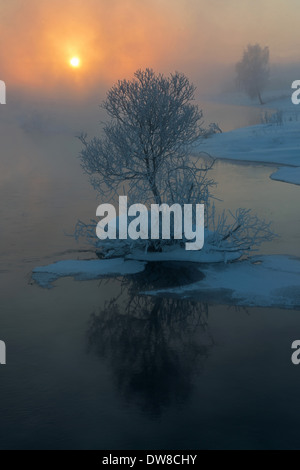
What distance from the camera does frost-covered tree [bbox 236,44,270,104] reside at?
92.8 meters

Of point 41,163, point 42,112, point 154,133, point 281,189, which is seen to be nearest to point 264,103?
point 42,112

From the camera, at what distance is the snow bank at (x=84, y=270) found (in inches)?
544

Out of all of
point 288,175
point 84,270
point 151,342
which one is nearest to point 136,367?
point 151,342

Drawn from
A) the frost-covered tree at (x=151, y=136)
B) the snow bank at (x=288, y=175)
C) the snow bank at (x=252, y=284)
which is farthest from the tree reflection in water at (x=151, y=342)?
the snow bank at (x=288, y=175)

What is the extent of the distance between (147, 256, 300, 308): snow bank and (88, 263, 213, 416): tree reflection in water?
508 millimetres

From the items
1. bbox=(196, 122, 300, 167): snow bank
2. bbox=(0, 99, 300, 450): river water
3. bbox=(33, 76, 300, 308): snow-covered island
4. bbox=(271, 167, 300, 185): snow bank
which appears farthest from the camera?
bbox=(196, 122, 300, 167): snow bank

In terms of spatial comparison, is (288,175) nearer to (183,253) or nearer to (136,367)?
(183,253)

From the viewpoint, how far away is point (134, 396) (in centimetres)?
823

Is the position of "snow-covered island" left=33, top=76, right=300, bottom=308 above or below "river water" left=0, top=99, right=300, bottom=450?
above

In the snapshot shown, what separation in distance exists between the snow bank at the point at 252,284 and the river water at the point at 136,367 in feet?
1.63

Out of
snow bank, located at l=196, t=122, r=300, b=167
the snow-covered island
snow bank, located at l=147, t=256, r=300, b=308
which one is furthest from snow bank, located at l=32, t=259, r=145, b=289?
snow bank, located at l=196, t=122, r=300, b=167

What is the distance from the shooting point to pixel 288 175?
1156 inches

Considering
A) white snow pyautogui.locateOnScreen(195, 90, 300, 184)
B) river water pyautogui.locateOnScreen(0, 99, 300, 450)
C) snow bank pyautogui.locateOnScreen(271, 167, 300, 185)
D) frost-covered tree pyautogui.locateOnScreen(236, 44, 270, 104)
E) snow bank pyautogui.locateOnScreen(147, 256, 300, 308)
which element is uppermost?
frost-covered tree pyautogui.locateOnScreen(236, 44, 270, 104)

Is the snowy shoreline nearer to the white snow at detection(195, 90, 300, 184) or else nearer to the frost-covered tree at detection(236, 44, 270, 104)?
the white snow at detection(195, 90, 300, 184)
